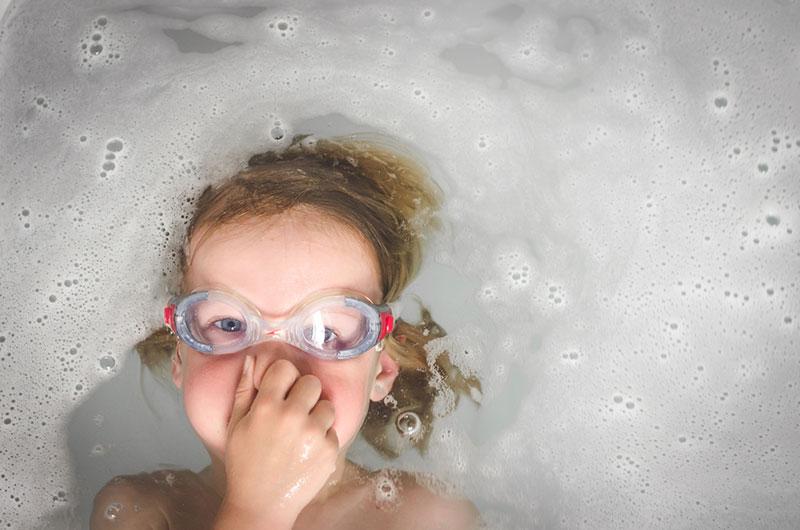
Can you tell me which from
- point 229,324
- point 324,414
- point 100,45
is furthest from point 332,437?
point 100,45

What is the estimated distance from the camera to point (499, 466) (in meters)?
1.52

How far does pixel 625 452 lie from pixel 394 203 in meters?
0.67

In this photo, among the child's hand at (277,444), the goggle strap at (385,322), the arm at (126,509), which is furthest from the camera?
the arm at (126,509)

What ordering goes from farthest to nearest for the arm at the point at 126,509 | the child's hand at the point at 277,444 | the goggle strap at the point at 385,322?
the arm at the point at 126,509
the goggle strap at the point at 385,322
the child's hand at the point at 277,444

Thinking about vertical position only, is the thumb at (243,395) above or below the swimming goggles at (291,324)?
below

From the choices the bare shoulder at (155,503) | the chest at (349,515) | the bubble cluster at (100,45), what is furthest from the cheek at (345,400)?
the bubble cluster at (100,45)

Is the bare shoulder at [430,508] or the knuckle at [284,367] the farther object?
the bare shoulder at [430,508]

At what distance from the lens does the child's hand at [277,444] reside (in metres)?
1.18

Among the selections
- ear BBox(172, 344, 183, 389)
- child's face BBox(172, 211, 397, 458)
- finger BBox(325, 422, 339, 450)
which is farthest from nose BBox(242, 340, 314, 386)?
ear BBox(172, 344, 183, 389)

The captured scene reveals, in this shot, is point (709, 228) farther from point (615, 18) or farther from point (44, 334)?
point (44, 334)

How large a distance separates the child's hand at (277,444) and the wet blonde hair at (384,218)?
291 millimetres

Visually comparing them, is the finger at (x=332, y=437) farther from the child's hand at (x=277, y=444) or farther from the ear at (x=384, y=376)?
the ear at (x=384, y=376)

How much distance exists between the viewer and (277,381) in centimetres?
121

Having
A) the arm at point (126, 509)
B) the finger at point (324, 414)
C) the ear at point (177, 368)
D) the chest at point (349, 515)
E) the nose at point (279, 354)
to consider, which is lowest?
the arm at point (126, 509)
